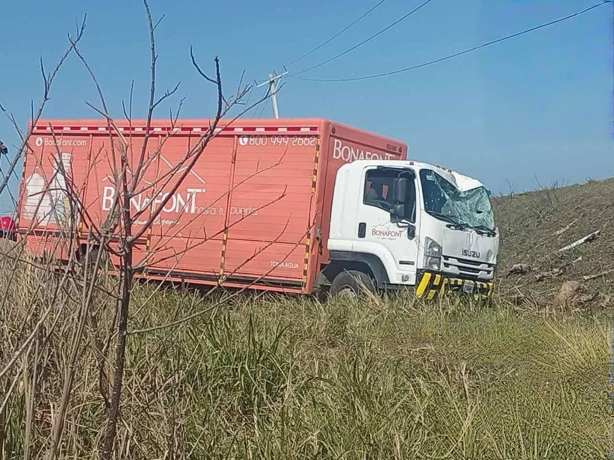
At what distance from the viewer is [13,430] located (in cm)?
372

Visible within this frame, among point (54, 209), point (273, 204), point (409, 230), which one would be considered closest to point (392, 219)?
point (409, 230)

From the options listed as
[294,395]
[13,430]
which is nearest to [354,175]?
[294,395]

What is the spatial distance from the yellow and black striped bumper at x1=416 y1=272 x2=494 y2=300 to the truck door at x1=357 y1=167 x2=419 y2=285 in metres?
0.19

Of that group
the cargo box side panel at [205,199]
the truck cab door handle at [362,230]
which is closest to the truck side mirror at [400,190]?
the truck cab door handle at [362,230]

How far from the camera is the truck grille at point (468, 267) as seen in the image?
10.7m

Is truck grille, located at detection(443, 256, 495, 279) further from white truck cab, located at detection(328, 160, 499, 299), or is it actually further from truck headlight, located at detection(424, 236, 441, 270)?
truck headlight, located at detection(424, 236, 441, 270)

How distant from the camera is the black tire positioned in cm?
1069

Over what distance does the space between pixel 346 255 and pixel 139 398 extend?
6665 mm

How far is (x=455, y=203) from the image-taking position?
36.1 ft

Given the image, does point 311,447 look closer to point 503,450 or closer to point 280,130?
point 503,450

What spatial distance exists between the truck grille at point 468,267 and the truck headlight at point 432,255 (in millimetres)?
162

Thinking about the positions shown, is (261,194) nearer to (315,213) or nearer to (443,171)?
(315,213)

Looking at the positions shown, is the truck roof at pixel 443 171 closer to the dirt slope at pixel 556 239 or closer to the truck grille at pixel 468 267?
the truck grille at pixel 468 267

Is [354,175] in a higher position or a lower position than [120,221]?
higher
